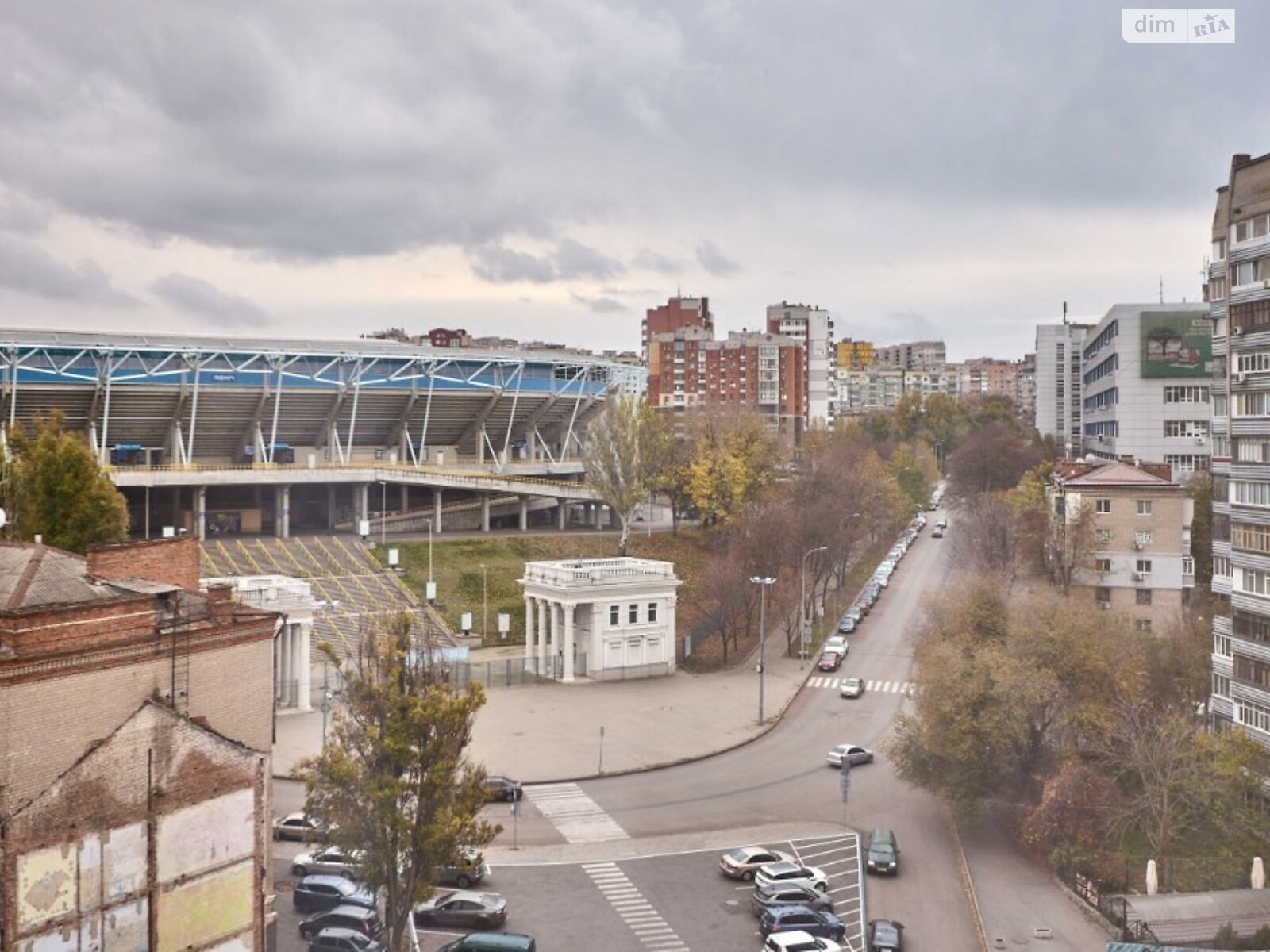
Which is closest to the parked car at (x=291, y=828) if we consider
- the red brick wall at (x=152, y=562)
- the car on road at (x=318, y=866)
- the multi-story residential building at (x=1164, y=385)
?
the car on road at (x=318, y=866)

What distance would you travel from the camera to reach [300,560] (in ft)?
204

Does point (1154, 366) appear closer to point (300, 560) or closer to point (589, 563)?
point (589, 563)

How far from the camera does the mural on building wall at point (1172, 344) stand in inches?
2712

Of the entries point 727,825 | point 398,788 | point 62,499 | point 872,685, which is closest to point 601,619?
point 872,685

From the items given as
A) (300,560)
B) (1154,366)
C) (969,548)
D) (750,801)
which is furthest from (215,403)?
(1154,366)

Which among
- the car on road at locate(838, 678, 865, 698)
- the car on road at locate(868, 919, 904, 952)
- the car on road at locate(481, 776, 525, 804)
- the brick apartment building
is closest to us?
the brick apartment building

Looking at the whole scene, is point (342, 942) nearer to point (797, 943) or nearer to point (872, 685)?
point (797, 943)

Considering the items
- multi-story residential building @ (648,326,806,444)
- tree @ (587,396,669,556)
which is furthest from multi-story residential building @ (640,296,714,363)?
tree @ (587,396,669,556)

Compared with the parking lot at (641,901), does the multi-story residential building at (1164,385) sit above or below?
above

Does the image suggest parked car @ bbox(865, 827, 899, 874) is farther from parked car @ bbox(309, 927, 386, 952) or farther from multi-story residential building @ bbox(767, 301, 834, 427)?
multi-story residential building @ bbox(767, 301, 834, 427)

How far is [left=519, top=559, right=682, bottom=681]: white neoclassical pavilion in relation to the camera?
163 ft

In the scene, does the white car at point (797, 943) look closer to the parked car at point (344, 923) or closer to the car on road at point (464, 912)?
the car on road at point (464, 912)

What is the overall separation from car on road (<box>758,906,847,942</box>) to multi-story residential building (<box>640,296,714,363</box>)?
142593 millimetres

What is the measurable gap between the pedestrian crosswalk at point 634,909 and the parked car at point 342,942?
207 inches
